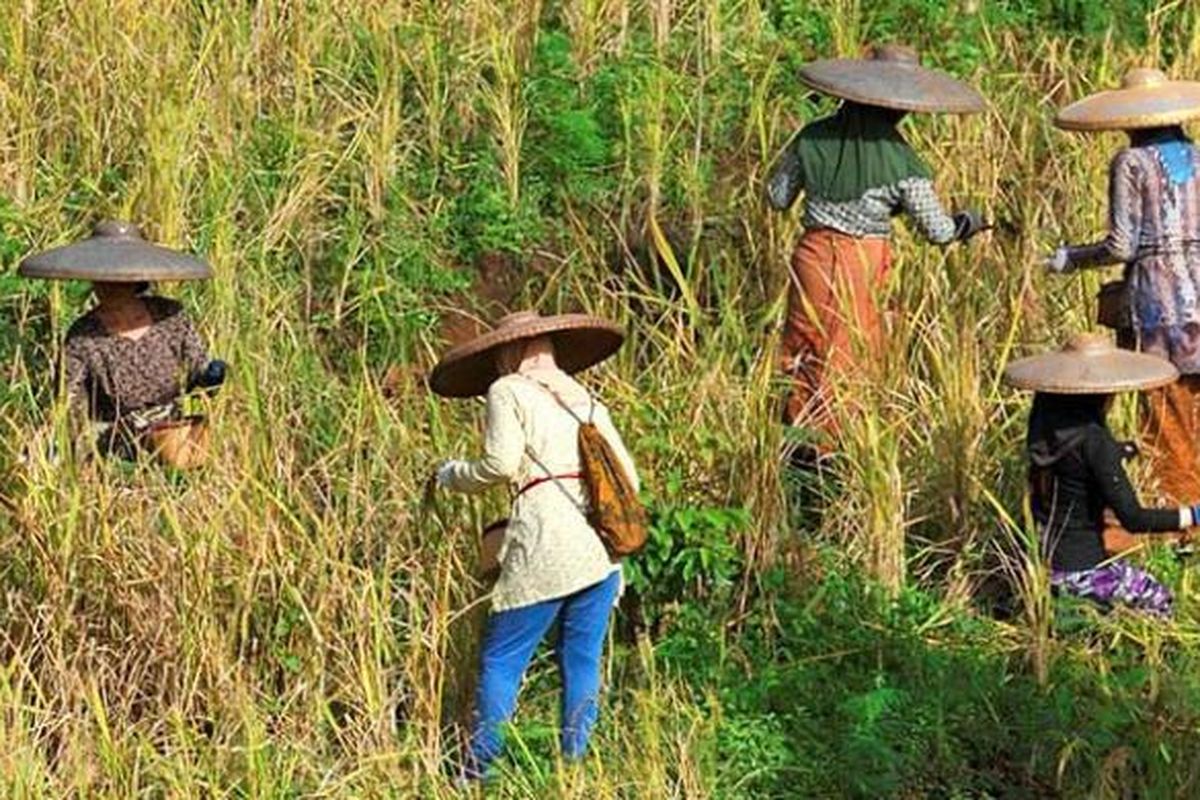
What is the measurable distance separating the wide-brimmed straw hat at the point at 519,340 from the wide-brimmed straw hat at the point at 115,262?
127cm

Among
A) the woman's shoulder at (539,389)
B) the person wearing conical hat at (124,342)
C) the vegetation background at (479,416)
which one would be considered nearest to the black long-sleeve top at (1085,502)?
the vegetation background at (479,416)

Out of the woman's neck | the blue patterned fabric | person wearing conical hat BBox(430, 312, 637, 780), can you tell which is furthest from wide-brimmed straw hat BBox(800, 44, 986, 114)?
the woman's neck

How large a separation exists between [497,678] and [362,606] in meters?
0.40

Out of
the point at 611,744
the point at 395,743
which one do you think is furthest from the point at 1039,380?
the point at 395,743

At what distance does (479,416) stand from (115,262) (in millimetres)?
1119

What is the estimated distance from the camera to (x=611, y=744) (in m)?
6.57

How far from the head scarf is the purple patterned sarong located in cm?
152

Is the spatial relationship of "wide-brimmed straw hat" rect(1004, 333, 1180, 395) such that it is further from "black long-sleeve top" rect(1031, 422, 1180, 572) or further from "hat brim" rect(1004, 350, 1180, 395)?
"black long-sleeve top" rect(1031, 422, 1180, 572)

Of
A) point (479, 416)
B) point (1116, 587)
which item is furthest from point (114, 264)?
point (1116, 587)

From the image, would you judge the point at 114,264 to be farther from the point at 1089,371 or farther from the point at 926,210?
the point at 1089,371

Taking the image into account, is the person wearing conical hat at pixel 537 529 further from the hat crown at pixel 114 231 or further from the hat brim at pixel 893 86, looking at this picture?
the hat brim at pixel 893 86

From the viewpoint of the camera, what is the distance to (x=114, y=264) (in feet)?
25.0

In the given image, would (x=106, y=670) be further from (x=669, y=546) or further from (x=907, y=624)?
(x=907, y=624)

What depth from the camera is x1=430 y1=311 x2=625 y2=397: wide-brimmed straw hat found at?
20.9 ft
